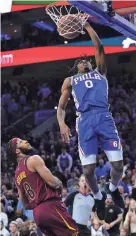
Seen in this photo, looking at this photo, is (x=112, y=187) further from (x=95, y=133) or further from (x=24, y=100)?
(x=24, y=100)

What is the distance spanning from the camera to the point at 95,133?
7.50 metres

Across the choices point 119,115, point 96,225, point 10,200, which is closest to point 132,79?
point 119,115

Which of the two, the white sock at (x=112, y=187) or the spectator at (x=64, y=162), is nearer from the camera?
the white sock at (x=112, y=187)

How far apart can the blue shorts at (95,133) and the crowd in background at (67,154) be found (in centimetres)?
278

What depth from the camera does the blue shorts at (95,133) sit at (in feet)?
24.5

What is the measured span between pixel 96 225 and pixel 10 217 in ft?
13.5

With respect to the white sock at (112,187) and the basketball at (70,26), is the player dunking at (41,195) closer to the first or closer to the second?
the white sock at (112,187)

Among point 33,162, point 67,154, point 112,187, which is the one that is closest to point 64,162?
point 67,154

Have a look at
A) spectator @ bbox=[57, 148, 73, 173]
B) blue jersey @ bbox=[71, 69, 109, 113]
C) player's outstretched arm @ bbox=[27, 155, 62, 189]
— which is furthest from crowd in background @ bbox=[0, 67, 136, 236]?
player's outstretched arm @ bbox=[27, 155, 62, 189]

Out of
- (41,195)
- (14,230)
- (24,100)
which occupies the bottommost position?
(24,100)

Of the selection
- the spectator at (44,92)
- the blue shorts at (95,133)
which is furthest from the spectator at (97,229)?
the spectator at (44,92)

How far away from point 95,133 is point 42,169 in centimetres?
86

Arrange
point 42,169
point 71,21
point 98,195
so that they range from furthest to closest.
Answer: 1. point 98,195
2. point 71,21
3. point 42,169

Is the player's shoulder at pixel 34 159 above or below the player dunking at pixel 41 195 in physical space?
above
